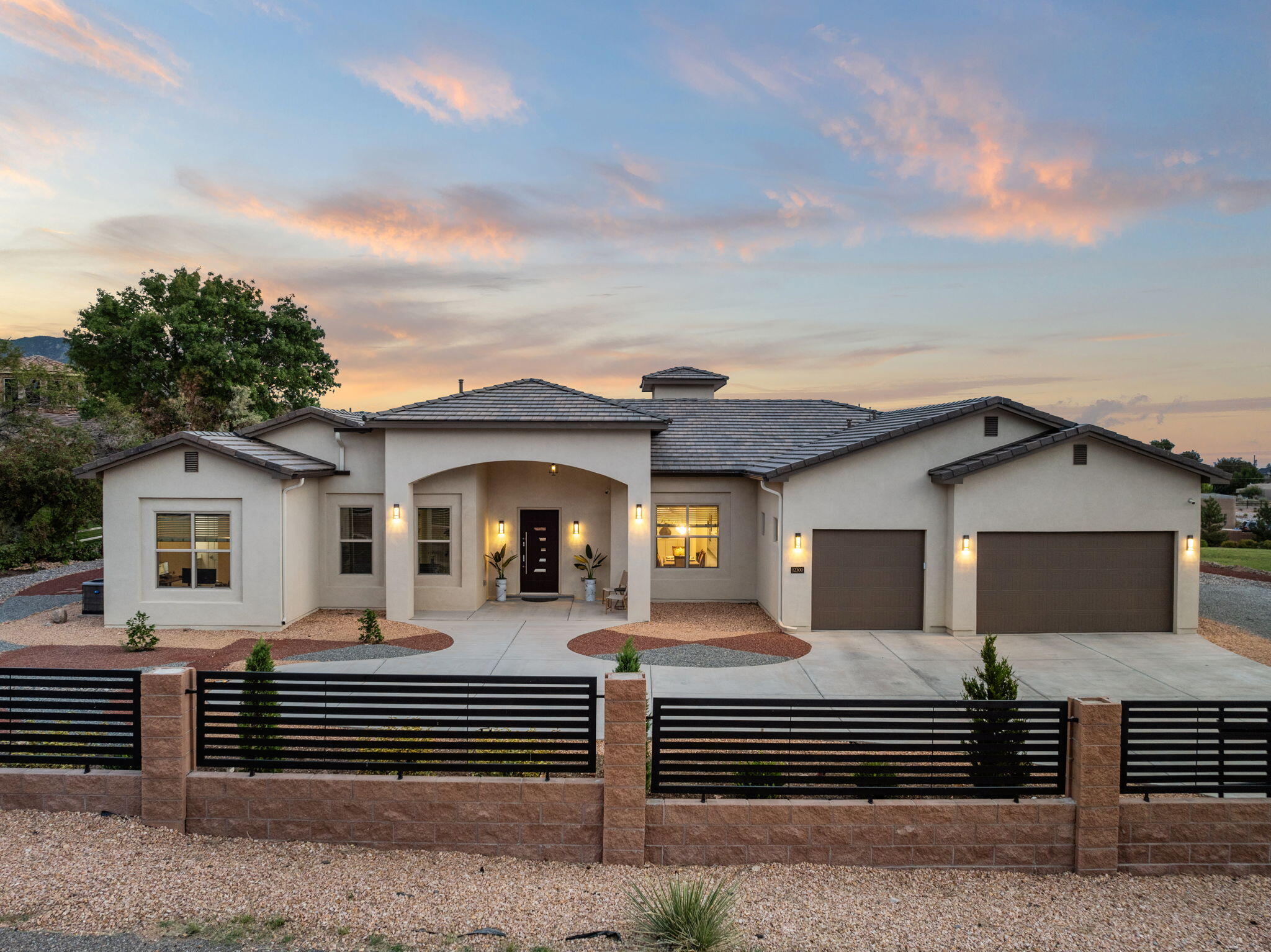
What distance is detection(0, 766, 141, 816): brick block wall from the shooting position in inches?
227

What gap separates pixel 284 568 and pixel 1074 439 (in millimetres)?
15741

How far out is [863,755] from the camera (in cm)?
571

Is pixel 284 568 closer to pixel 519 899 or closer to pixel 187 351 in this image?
pixel 519 899

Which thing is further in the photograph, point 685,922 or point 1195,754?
point 1195,754

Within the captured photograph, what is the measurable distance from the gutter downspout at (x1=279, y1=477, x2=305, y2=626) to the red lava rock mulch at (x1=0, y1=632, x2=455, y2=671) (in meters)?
0.75

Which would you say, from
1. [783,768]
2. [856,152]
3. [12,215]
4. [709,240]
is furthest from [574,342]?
[783,768]

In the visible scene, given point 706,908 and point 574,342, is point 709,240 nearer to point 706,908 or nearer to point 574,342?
point 574,342

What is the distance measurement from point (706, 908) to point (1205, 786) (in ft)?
14.4

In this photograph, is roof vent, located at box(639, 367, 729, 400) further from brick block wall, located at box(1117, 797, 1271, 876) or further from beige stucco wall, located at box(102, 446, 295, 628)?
brick block wall, located at box(1117, 797, 1271, 876)

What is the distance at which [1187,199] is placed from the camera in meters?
15.0

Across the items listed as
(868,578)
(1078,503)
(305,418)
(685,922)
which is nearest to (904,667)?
(868,578)

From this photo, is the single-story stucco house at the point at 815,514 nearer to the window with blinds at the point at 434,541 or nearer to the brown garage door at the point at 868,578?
the brown garage door at the point at 868,578

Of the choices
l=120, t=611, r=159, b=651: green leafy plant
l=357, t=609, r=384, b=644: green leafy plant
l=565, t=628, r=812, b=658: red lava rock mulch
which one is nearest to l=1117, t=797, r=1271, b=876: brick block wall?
l=565, t=628, r=812, b=658: red lava rock mulch

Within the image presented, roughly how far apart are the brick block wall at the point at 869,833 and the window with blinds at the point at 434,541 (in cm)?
1117
